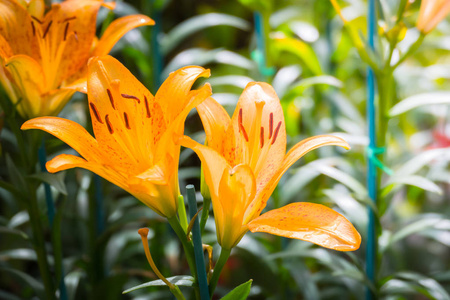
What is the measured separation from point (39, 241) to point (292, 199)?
2.23 ft

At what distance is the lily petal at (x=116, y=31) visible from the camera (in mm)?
581

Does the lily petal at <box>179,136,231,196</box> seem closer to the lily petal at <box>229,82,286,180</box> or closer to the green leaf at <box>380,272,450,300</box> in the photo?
the lily petal at <box>229,82,286,180</box>

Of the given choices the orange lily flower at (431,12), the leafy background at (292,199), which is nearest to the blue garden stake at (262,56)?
the leafy background at (292,199)

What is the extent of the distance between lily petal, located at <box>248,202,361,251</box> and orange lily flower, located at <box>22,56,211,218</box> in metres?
0.10

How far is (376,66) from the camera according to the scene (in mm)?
694

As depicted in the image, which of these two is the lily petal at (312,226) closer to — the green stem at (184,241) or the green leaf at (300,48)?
the green stem at (184,241)

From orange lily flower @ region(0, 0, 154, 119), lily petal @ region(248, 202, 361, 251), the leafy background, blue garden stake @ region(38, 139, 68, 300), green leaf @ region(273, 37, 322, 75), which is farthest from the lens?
green leaf @ region(273, 37, 322, 75)

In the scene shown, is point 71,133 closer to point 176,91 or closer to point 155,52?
point 176,91

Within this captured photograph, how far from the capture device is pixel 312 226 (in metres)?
0.42

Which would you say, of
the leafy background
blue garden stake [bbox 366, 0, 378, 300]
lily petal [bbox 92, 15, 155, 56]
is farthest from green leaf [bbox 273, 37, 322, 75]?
lily petal [bbox 92, 15, 155, 56]

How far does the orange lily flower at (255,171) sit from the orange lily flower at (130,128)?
0.11 ft

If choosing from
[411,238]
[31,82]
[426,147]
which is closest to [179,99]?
[31,82]

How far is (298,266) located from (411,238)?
719 mm

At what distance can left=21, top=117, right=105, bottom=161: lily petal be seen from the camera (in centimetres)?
45
